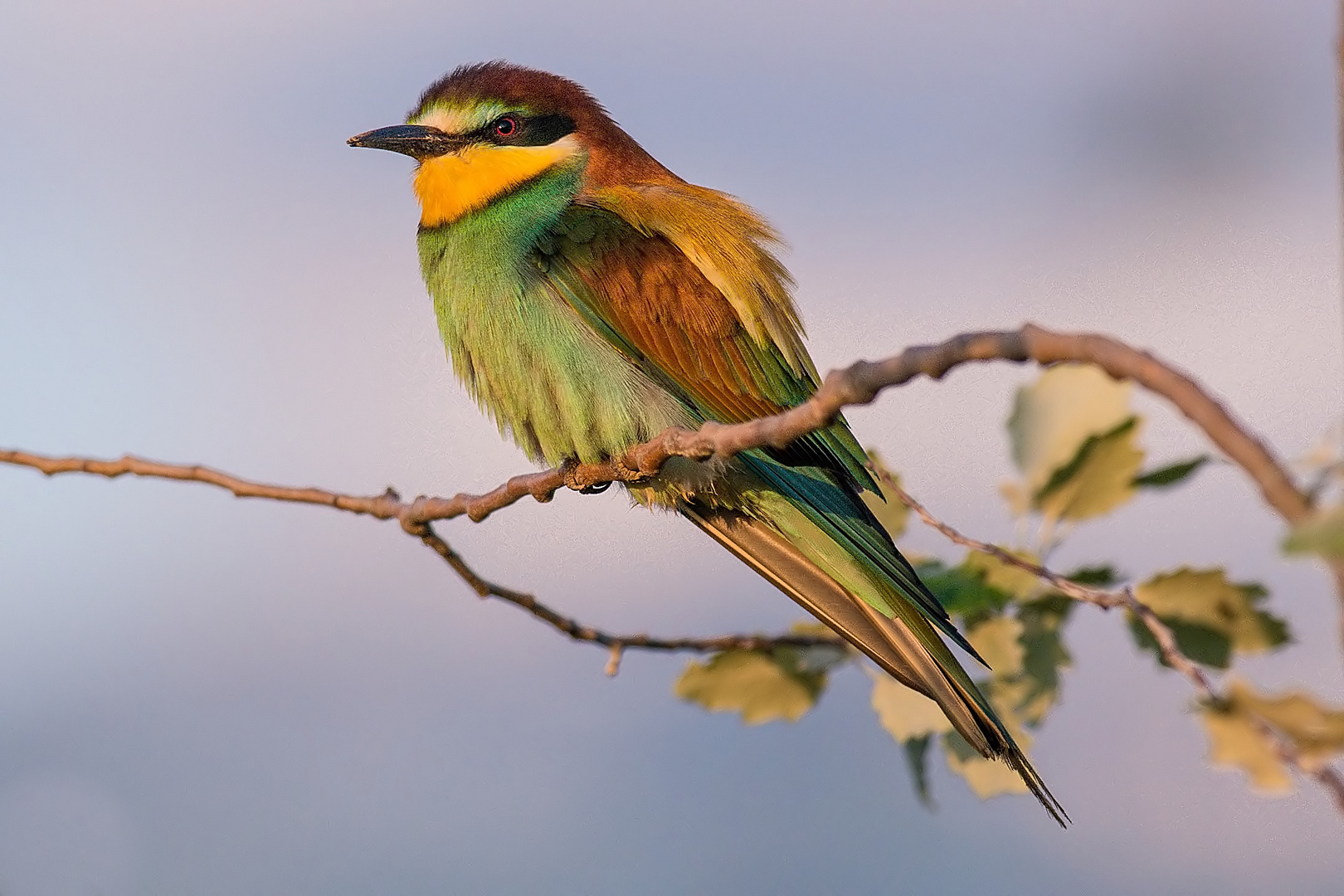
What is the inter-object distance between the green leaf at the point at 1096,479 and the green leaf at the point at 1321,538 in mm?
Answer: 1175

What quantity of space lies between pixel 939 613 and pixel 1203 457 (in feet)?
1.26

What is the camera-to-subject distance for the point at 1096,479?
171 cm

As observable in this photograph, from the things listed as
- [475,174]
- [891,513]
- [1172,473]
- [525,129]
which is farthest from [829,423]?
[525,129]

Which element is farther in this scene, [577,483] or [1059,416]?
[577,483]

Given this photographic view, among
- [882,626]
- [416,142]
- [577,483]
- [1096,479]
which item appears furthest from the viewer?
[416,142]

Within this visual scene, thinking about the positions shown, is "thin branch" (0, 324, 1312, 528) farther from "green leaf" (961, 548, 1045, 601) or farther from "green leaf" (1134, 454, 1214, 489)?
"green leaf" (1134, 454, 1214, 489)

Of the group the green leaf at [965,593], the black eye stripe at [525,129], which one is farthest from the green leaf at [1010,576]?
the black eye stripe at [525,129]

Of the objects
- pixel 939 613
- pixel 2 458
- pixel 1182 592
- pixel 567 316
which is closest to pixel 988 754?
pixel 939 613

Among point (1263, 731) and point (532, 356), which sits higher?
point (532, 356)

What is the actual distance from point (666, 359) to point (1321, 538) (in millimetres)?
1614

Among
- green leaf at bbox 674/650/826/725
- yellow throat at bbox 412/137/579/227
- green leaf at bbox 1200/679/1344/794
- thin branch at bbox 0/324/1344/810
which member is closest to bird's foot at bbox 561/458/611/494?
thin branch at bbox 0/324/1344/810

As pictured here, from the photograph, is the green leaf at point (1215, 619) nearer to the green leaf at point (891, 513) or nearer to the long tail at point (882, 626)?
the long tail at point (882, 626)

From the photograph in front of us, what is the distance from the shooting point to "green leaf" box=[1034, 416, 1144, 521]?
1.68m

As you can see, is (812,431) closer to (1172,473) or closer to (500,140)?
(1172,473)
